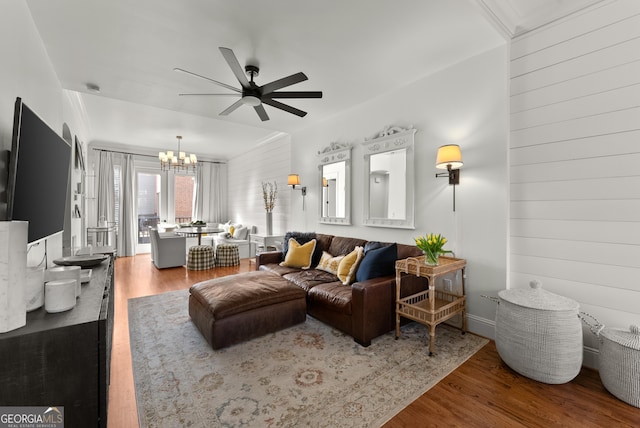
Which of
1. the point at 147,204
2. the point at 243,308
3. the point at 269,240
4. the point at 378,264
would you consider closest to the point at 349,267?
the point at 378,264

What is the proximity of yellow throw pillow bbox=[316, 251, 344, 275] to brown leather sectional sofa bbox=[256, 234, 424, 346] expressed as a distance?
0.32 feet

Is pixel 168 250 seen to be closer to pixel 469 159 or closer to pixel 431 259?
pixel 431 259

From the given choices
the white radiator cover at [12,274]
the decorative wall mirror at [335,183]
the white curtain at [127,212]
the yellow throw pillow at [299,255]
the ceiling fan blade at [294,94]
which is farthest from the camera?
the white curtain at [127,212]

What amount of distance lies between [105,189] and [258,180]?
3865 mm

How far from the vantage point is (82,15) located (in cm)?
228

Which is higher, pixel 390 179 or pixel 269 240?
pixel 390 179

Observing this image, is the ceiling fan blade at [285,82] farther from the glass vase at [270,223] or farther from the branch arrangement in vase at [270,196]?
the glass vase at [270,223]

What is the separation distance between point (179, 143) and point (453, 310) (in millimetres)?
7125

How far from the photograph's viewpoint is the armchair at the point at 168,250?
18.7 feet

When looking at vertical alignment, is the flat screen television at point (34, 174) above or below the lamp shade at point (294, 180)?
below

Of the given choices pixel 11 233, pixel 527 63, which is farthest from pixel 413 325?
pixel 11 233

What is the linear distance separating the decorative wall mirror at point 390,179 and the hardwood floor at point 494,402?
1714 millimetres

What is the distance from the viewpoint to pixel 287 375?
215 centimetres

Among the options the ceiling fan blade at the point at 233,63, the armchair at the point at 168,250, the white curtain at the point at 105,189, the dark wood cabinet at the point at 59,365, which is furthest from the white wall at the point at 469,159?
the white curtain at the point at 105,189
